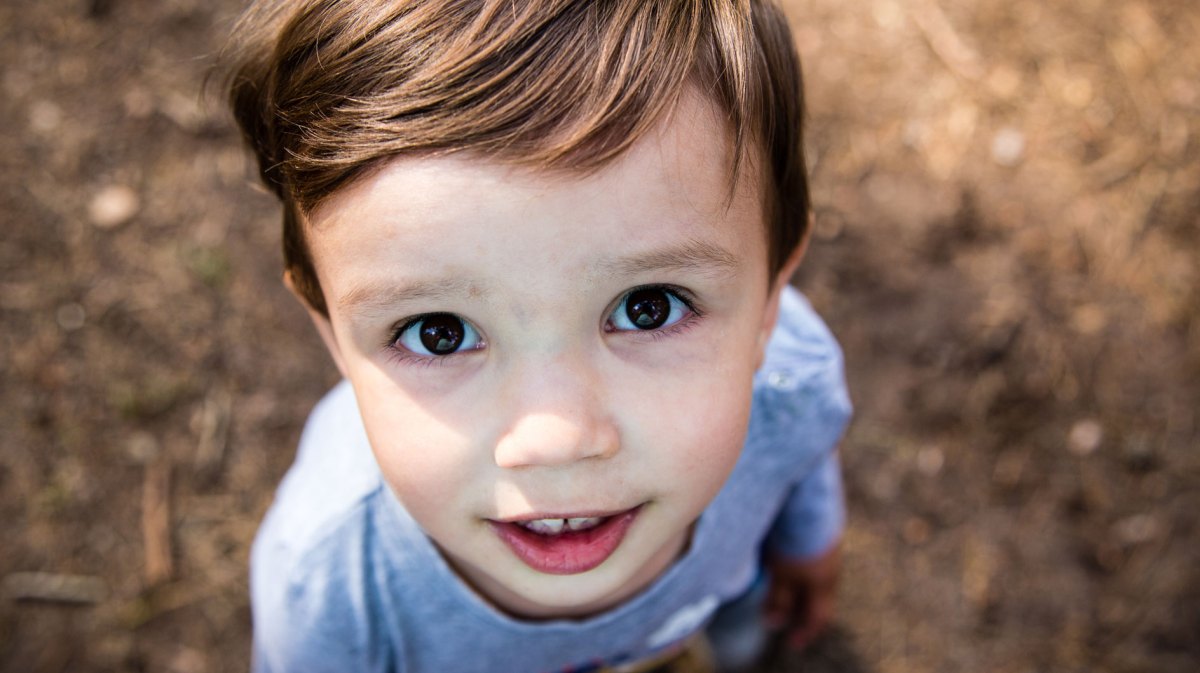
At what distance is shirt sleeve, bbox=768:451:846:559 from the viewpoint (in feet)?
5.55

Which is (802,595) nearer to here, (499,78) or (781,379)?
(781,379)

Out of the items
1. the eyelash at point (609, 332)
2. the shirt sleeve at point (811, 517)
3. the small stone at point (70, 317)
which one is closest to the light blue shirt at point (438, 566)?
the shirt sleeve at point (811, 517)

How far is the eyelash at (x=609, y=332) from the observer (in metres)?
0.97

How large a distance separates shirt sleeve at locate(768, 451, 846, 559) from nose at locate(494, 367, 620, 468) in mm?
800

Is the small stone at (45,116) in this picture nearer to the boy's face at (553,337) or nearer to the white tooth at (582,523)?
the boy's face at (553,337)

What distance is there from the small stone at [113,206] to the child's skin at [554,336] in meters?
1.69

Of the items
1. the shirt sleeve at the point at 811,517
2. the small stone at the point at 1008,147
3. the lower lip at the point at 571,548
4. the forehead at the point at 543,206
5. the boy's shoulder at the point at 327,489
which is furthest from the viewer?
the small stone at the point at 1008,147

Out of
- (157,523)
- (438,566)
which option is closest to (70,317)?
(157,523)

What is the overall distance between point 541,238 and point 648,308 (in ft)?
0.59

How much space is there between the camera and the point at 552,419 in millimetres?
916

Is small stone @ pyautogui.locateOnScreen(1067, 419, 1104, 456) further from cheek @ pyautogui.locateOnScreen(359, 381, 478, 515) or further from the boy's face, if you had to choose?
cheek @ pyautogui.locateOnScreen(359, 381, 478, 515)

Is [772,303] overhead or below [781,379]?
overhead

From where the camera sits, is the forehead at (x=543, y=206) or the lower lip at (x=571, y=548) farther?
the lower lip at (x=571, y=548)

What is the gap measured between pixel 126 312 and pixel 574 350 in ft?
6.00
